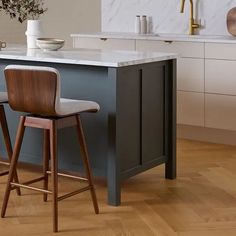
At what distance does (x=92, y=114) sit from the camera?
4.62 meters

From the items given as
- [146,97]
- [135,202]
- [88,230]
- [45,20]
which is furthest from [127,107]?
[45,20]

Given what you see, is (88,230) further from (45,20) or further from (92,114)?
(45,20)

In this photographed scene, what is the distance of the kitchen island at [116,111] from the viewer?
438cm

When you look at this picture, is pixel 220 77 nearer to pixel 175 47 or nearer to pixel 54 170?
pixel 175 47

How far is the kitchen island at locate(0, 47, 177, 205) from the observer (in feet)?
14.4

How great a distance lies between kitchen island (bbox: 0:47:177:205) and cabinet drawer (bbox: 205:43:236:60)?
119 centimetres

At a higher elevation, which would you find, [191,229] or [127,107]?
[127,107]

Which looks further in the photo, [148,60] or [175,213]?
[148,60]

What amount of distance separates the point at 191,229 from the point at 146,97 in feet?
3.70

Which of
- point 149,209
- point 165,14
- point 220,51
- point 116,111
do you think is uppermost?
point 165,14

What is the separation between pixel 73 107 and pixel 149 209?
82cm

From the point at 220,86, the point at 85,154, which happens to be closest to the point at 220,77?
the point at 220,86

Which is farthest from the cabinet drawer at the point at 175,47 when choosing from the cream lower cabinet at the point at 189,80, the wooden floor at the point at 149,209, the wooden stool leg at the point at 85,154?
the wooden stool leg at the point at 85,154

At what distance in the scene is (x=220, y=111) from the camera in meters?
6.09
